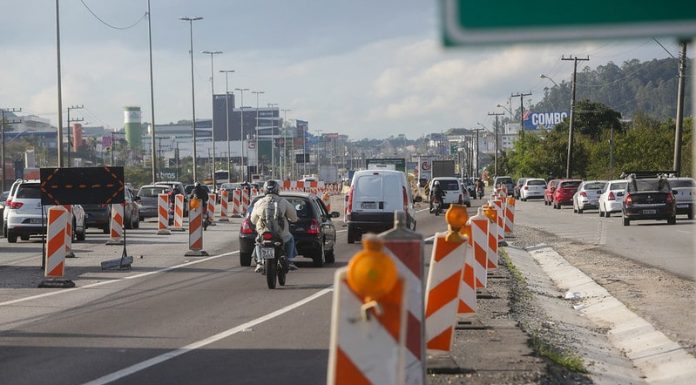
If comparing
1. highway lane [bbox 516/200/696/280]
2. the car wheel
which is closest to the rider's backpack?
the car wheel

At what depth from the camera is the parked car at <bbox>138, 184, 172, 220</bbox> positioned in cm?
4803

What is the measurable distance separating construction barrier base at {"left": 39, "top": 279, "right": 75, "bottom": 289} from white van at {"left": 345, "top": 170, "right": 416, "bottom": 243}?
13053mm

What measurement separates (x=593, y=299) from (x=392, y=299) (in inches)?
523

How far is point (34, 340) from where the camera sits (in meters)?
12.0

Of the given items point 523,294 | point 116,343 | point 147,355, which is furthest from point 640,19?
point 523,294

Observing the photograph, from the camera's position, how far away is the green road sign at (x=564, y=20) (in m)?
3.55

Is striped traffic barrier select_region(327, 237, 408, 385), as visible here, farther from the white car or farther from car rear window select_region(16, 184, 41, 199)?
the white car

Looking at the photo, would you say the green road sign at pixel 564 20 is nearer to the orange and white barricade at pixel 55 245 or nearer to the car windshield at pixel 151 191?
the orange and white barricade at pixel 55 245

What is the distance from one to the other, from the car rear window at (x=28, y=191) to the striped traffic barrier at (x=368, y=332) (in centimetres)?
2736

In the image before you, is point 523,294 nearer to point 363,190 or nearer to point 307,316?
point 307,316

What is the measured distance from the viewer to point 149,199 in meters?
48.0

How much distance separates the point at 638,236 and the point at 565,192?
99.0 feet

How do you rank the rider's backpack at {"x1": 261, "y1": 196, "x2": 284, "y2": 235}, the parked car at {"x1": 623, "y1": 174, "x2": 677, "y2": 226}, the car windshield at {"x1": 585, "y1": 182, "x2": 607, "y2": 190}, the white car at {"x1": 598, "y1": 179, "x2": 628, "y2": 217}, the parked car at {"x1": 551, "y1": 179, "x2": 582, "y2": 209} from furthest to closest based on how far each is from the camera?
the parked car at {"x1": 551, "y1": 179, "x2": 582, "y2": 209}
the car windshield at {"x1": 585, "y1": 182, "x2": 607, "y2": 190}
the white car at {"x1": 598, "y1": 179, "x2": 628, "y2": 217}
the parked car at {"x1": 623, "y1": 174, "x2": 677, "y2": 226}
the rider's backpack at {"x1": 261, "y1": 196, "x2": 284, "y2": 235}

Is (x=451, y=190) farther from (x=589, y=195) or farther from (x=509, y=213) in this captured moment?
(x=509, y=213)
